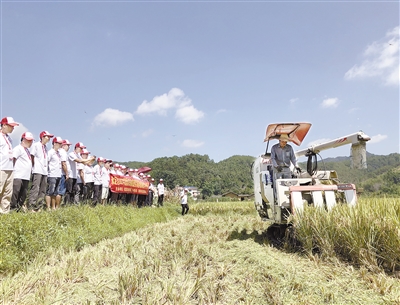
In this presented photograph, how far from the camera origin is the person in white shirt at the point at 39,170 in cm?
708

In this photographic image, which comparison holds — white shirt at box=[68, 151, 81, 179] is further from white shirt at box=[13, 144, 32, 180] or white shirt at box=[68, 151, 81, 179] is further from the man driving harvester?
the man driving harvester

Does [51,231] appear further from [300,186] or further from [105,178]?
[105,178]

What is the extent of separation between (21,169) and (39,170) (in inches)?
21.8

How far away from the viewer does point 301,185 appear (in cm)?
639

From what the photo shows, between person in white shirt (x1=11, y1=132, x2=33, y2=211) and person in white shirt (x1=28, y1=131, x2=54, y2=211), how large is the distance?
24 cm

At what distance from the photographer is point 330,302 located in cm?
309

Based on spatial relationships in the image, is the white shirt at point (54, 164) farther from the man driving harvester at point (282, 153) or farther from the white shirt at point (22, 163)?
the man driving harvester at point (282, 153)

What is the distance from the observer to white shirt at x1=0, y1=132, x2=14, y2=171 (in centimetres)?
614

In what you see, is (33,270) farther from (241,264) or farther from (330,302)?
(330,302)

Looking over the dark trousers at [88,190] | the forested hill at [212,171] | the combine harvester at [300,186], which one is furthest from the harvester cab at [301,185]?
the forested hill at [212,171]

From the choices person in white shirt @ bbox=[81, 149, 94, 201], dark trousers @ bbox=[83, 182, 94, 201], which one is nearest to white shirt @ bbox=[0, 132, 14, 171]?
person in white shirt @ bbox=[81, 149, 94, 201]

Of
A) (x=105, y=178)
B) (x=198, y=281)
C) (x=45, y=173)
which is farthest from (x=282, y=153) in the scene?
(x=105, y=178)

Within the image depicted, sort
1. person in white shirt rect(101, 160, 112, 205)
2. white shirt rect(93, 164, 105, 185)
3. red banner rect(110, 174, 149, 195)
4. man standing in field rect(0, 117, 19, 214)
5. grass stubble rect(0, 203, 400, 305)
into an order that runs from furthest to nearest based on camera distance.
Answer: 1. red banner rect(110, 174, 149, 195)
2. person in white shirt rect(101, 160, 112, 205)
3. white shirt rect(93, 164, 105, 185)
4. man standing in field rect(0, 117, 19, 214)
5. grass stubble rect(0, 203, 400, 305)

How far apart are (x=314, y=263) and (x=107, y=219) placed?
5679 millimetres
